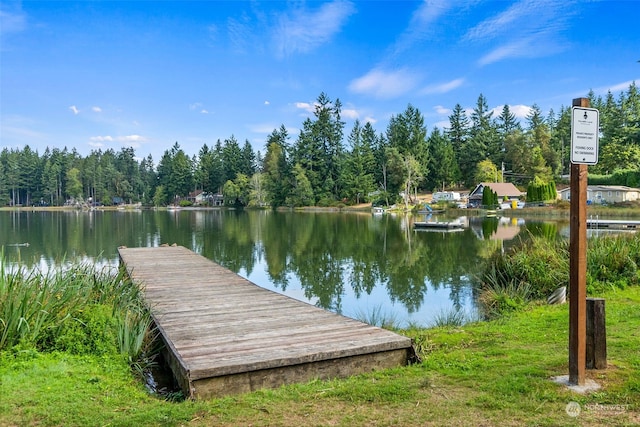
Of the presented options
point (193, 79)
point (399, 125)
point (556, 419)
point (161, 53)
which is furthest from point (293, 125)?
point (556, 419)

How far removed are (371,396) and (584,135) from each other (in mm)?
2324

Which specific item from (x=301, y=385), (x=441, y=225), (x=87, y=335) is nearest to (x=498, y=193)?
(x=441, y=225)

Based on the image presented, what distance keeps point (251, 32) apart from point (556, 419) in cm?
2149

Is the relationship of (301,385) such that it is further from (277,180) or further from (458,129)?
(458,129)

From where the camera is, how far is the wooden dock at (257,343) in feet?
12.2

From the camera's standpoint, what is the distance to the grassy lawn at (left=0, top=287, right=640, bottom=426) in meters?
2.90

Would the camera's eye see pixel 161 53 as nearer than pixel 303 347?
No

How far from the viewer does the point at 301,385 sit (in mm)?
3656

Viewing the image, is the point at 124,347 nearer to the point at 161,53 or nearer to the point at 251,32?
the point at 251,32

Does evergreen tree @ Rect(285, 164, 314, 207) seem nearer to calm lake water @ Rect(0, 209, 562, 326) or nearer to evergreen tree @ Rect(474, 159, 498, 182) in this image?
evergreen tree @ Rect(474, 159, 498, 182)

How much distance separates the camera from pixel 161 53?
2472 centimetres

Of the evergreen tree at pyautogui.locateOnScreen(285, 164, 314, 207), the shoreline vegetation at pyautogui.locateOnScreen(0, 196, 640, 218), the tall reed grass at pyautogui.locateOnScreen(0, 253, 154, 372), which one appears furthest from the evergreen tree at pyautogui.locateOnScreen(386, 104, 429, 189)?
the tall reed grass at pyautogui.locateOnScreen(0, 253, 154, 372)

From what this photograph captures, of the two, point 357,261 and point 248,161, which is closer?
point 357,261

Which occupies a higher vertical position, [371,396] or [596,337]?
[596,337]
